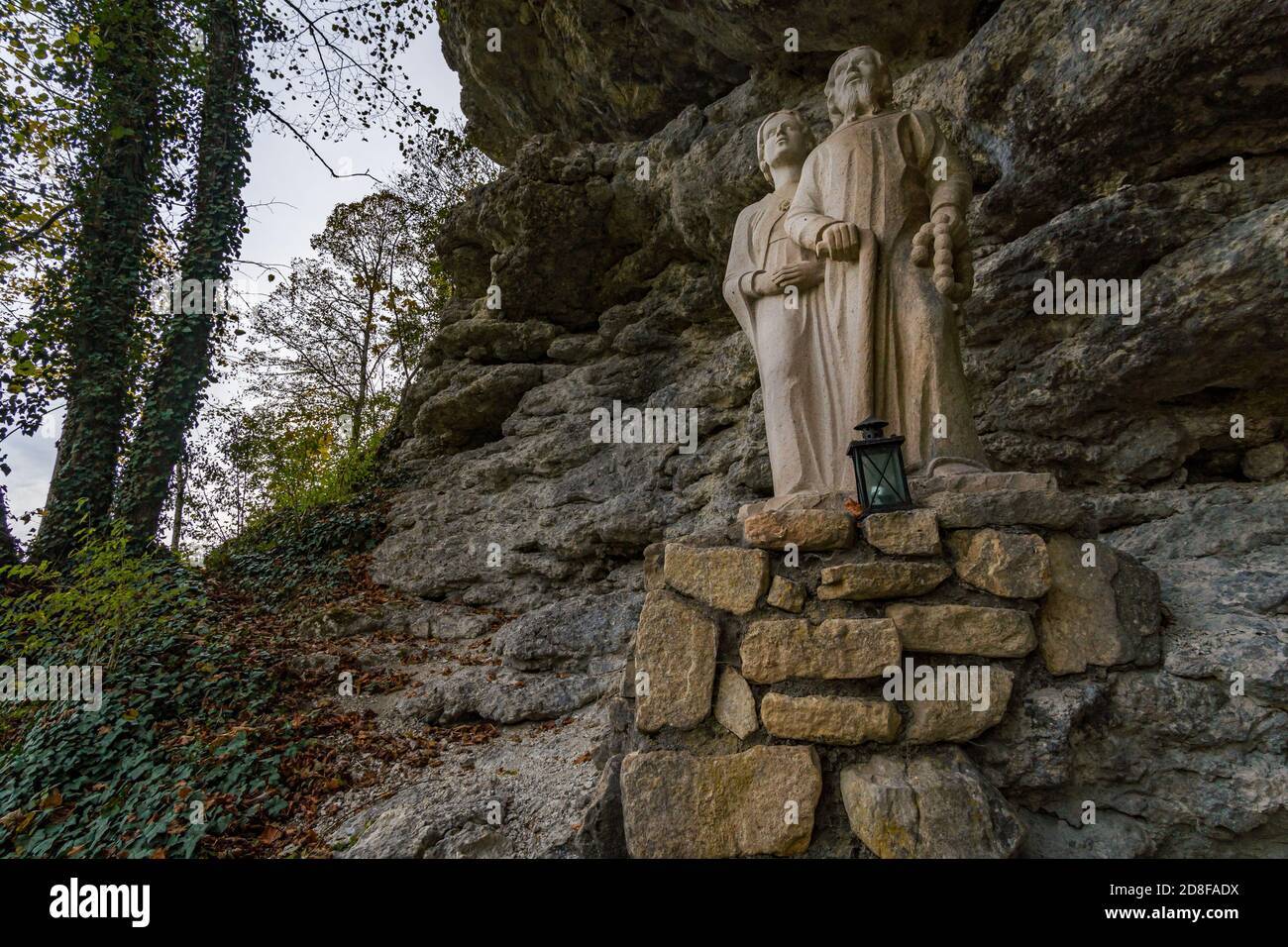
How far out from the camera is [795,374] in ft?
9.86

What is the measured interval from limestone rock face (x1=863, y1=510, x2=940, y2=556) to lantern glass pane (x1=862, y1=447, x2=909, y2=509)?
0.06 meters

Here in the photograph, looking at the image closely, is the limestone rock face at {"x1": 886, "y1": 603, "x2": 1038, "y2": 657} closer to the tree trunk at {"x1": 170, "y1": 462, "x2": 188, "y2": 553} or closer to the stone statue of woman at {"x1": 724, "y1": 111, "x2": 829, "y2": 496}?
the stone statue of woman at {"x1": 724, "y1": 111, "x2": 829, "y2": 496}

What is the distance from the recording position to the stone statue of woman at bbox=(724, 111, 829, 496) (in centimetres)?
292

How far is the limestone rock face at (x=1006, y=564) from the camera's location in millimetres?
2178

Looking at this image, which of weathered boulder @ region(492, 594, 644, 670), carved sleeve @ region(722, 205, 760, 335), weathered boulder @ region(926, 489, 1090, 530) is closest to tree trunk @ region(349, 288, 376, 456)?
weathered boulder @ region(492, 594, 644, 670)

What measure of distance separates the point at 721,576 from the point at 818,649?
426 mm

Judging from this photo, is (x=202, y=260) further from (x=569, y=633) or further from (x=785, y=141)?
(x=785, y=141)

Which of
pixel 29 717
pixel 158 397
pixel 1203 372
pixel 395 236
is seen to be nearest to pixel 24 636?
pixel 29 717

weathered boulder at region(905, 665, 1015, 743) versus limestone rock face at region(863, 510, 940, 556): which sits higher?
limestone rock face at region(863, 510, 940, 556)

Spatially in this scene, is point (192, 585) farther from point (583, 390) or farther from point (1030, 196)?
point (1030, 196)

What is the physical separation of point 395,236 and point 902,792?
14.7 meters

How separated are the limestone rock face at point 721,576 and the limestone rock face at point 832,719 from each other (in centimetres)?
37

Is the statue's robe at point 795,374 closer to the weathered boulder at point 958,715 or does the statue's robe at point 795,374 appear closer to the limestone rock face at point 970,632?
the limestone rock face at point 970,632

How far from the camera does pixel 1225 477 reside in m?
4.19
